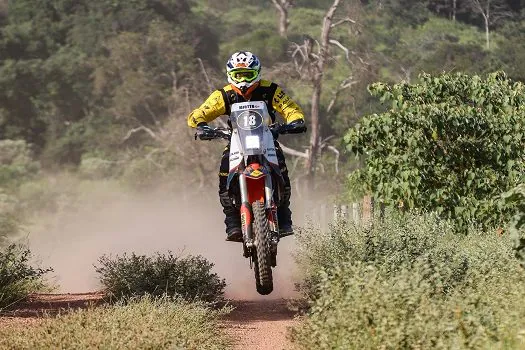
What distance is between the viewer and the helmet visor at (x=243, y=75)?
464 inches

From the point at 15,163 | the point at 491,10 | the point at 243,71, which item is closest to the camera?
the point at 243,71

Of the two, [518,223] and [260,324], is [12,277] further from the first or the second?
[518,223]

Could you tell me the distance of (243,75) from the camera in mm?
11805

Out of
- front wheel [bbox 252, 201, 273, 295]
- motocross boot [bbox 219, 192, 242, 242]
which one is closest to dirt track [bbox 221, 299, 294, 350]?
front wheel [bbox 252, 201, 273, 295]

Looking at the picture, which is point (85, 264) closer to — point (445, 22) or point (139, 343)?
point (139, 343)

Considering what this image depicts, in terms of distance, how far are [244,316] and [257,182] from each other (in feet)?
4.98

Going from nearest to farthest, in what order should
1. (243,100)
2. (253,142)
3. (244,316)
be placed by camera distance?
(253,142)
(243,100)
(244,316)

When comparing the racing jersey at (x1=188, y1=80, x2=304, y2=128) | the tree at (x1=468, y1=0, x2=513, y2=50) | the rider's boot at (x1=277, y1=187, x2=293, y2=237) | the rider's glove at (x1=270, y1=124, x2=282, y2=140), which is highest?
the tree at (x1=468, y1=0, x2=513, y2=50)

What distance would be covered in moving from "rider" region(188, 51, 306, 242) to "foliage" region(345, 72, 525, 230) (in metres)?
3.82

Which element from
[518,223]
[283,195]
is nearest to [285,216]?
[283,195]

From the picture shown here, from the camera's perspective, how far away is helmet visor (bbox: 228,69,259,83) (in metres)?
11.8

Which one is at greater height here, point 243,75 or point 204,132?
point 243,75

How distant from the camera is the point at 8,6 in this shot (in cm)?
6894

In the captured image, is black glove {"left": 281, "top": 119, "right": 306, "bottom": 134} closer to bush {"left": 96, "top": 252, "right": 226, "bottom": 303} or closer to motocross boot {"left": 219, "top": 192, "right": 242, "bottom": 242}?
motocross boot {"left": 219, "top": 192, "right": 242, "bottom": 242}
